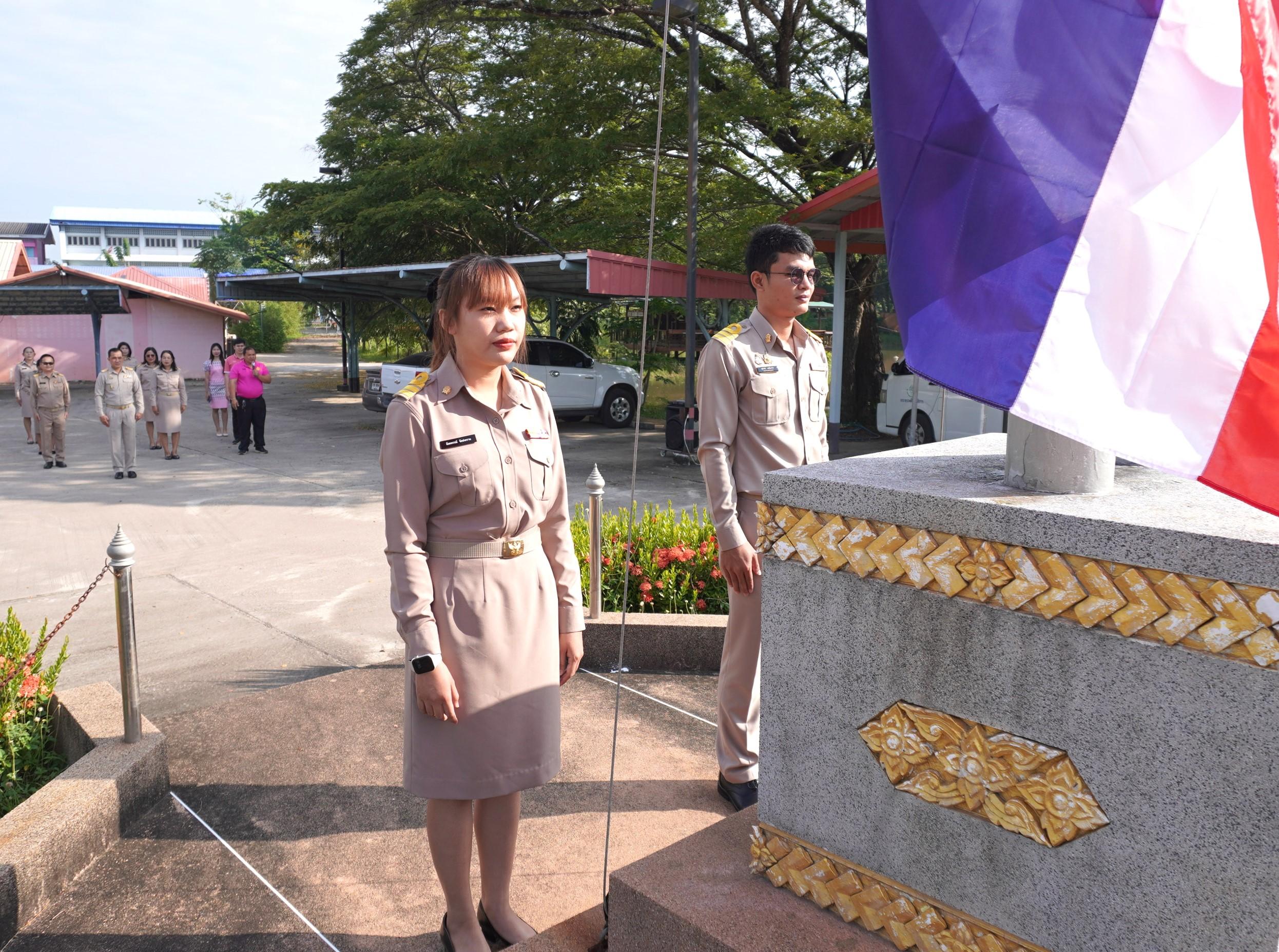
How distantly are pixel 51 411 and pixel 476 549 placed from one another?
46.5 feet

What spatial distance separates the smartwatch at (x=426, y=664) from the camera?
2621 millimetres

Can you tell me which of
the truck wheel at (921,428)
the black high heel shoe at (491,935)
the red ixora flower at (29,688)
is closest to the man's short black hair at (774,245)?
the black high heel shoe at (491,935)

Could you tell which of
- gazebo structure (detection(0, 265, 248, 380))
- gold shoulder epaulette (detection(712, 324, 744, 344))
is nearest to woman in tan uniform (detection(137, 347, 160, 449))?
gold shoulder epaulette (detection(712, 324, 744, 344))

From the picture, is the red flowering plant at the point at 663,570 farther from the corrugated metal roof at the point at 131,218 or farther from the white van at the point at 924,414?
the corrugated metal roof at the point at 131,218

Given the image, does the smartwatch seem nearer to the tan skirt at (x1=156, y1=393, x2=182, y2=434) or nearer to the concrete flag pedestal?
the concrete flag pedestal

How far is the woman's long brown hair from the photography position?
107 inches

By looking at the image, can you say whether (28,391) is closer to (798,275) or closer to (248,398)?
(248,398)

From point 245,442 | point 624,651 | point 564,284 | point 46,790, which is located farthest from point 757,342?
point 564,284

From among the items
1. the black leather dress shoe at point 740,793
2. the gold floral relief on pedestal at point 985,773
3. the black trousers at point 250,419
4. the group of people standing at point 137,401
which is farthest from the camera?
the black trousers at point 250,419

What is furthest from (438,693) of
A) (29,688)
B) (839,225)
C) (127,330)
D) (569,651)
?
(127,330)

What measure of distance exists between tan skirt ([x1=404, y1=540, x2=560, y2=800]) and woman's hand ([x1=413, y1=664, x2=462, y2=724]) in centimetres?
6

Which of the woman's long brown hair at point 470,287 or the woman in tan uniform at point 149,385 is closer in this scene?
the woman's long brown hair at point 470,287

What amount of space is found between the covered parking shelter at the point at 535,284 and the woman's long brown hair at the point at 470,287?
5554 millimetres

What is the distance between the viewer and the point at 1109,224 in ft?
6.07
